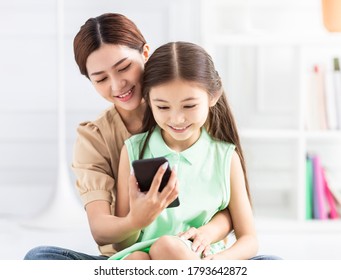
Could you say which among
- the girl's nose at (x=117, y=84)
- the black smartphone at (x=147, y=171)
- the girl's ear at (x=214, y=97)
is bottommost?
the black smartphone at (x=147, y=171)

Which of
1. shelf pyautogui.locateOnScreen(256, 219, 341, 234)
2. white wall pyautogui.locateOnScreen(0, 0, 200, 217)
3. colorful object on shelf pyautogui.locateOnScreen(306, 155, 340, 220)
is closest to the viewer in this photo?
white wall pyautogui.locateOnScreen(0, 0, 200, 217)

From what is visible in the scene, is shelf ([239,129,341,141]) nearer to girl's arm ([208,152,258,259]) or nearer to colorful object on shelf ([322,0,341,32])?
colorful object on shelf ([322,0,341,32])

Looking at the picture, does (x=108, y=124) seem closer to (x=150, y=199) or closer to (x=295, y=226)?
(x=150, y=199)

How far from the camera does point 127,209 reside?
101 centimetres

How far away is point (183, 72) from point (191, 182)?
0.51 feet

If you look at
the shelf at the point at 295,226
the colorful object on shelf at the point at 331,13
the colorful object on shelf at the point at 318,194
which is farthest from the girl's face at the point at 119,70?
the colorful object on shelf at the point at 318,194

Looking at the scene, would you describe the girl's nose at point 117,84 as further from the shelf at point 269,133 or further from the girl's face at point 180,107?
the shelf at point 269,133

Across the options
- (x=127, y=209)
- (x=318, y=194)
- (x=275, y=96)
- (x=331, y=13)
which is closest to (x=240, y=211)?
(x=127, y=209)

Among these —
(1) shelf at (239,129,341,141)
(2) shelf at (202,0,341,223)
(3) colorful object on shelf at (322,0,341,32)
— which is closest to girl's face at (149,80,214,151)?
(3) colorful object on shelf at (322,0,341,32)

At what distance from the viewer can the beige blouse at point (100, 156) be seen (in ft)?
3.39

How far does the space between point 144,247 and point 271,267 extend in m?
0.18

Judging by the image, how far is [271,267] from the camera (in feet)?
3.37

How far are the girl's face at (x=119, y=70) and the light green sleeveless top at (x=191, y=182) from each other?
60 mm

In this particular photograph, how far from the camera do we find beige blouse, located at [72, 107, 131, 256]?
103cm
